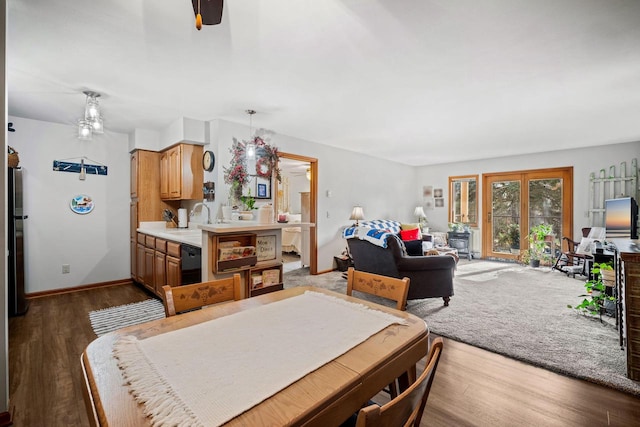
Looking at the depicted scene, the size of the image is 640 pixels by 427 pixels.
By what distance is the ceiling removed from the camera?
1.85m

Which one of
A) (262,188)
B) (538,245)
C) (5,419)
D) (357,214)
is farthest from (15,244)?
(538,245)

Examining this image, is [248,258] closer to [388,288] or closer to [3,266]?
[388,288]

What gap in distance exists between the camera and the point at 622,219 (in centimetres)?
451

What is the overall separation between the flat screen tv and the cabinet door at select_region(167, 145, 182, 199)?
21.3 ft

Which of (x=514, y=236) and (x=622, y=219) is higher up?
(x=622, y=219)

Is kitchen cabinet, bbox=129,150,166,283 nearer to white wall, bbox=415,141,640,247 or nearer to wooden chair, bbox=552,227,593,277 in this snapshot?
white wall, bbox=415,141,640,247

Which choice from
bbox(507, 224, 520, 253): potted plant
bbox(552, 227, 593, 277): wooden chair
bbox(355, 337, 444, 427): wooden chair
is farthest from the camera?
bbox(507, 224, 520, 253): potted plant

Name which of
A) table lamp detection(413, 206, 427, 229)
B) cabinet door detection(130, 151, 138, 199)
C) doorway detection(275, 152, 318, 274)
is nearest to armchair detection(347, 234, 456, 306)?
doorway detection(275, 152, 318, 274)

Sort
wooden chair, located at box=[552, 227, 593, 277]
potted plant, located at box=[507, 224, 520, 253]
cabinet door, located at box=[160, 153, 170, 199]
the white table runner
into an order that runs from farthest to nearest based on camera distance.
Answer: potted plant, located at box=[507, 224, 520, 253], wooden chair, located at box=[552, 227, 593, 277], cabinet door, located at box=[160, 153, 170, 199], the white table runner

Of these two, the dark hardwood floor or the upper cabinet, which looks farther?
the upper cabinet

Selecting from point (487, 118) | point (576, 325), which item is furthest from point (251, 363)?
point (487, 118)

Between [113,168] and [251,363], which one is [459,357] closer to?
[251,363]

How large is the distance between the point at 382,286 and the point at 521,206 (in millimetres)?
6406

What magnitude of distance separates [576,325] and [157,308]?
15.0ft
